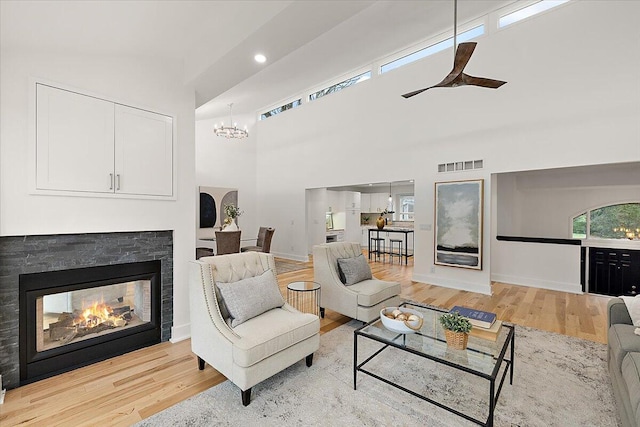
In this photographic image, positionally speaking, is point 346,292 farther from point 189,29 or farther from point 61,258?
point 189,29

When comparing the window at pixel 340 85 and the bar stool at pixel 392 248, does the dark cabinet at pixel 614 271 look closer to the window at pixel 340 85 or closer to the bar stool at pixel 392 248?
the bar stool at pixel 392 248

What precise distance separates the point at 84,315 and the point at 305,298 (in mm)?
2675

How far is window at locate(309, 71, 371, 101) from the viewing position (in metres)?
6.59

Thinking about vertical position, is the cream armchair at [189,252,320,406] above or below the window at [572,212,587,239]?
below

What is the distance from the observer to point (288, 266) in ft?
23.8

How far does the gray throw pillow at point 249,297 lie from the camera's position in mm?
2334

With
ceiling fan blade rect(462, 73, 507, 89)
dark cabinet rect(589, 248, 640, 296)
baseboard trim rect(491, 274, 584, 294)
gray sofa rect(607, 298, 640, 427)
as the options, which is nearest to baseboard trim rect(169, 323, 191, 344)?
gray sofa rect(607, 298, 640, 427)

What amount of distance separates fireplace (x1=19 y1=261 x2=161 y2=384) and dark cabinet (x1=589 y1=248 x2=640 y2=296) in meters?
6.81

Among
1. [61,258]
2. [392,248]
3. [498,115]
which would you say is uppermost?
[498,115]

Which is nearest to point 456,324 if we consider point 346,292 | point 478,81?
point 346,292

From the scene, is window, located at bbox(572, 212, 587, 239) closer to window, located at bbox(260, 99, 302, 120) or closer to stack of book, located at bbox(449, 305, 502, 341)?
stack of book, located at bbox(449, 305, 502, 341)

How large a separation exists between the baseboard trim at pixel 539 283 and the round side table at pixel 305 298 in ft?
13.2

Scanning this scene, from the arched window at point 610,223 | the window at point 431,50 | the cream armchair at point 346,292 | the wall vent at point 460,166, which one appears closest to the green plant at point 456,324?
the cream armchair at point 346,292

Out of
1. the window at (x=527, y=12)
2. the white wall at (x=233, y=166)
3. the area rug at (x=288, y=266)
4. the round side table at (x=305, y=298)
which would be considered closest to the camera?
the round side table at (x=305, y=298)
